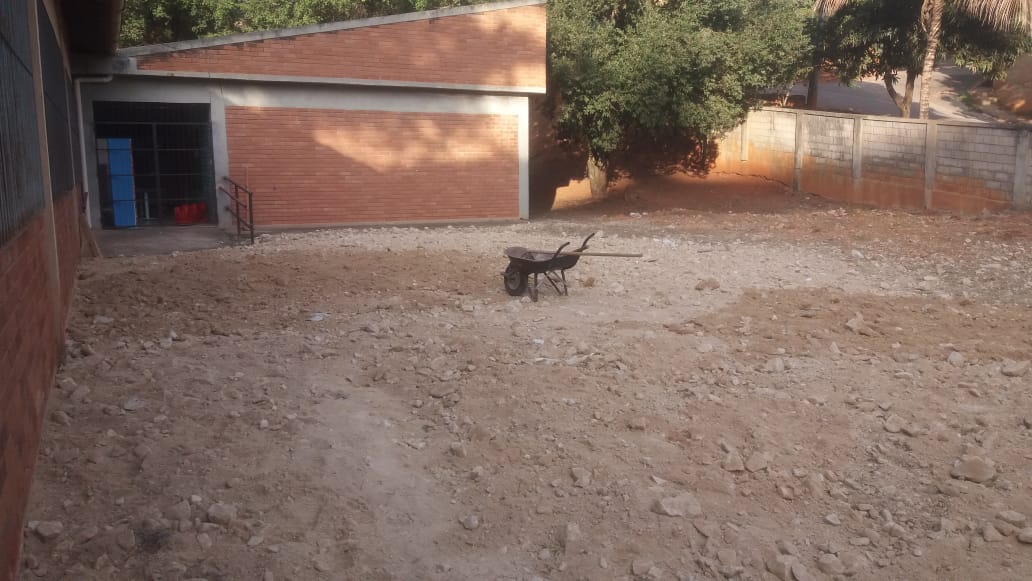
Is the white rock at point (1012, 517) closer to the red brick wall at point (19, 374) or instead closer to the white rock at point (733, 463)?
the white rock at point (733, 463)

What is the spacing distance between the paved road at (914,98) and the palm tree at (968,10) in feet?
37.5

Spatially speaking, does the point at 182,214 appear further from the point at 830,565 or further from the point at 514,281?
the point at 830,565

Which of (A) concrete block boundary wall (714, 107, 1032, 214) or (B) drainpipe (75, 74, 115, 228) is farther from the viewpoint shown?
(A) concrete block boundary wall (714, 107, 1032, 214)

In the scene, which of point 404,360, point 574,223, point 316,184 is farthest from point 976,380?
point 316,184

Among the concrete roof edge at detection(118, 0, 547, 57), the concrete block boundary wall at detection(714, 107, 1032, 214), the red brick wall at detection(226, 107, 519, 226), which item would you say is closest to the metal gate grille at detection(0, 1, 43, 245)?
the concrete roof edge at detection(118, 0, 547, 57)

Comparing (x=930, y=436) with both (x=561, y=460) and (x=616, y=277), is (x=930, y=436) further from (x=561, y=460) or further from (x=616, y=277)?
(x=616, y=277)

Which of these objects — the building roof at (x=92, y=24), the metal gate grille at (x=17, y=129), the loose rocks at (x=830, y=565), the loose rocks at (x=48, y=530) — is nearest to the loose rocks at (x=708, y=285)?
the loose rocks at (x=830, y=565)

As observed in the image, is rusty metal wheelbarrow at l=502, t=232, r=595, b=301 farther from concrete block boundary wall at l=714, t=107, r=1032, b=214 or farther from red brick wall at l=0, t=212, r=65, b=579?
concrete block boundary wall at l=714, t=107, r=1032, b=214

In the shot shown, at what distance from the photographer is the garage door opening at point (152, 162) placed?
18016mm

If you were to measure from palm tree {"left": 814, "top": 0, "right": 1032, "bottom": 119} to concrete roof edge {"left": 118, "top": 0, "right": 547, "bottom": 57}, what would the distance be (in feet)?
29.7

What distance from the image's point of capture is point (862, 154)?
67.4 feet

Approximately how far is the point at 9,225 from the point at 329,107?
14.5 meters

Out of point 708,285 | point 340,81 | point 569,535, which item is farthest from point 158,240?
point 569,535

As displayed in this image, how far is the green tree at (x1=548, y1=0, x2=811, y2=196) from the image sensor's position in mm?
22391
